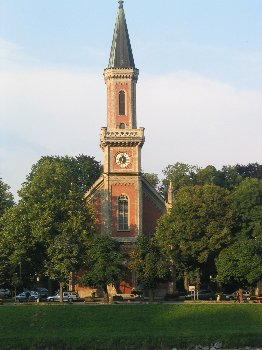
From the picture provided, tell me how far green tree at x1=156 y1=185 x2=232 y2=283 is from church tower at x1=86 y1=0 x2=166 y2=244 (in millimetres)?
4849

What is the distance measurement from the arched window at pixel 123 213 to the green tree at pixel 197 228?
4673 mm

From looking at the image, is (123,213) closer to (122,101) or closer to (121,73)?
(122,101)

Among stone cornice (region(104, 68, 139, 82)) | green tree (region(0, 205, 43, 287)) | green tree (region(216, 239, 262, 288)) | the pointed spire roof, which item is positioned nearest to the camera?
green tree (region(0, 205, 43, 287))

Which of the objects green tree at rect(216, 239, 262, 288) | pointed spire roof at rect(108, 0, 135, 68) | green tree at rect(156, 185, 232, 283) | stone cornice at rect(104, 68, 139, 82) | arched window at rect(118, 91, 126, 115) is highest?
pointed spire roof at rect(108, 0, 135, 68)

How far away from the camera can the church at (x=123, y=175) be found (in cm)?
8138

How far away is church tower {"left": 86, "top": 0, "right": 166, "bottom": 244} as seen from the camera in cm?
8144

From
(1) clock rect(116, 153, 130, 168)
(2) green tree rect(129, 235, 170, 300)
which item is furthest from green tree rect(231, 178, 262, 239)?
(1) clock rect(116, 153, 130, 168)

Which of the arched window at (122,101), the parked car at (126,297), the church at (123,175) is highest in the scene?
the arched window at (122,101)

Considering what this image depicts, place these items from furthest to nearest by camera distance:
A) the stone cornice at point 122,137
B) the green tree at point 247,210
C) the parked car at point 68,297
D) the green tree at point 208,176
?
the green tree at point 208,176 < the stone cornice at point 122,137 < the green tree at point 247,210 < the parked car at point 68,297

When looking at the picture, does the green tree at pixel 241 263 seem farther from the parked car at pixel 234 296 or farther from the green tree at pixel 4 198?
the green tree at pixel 4 198

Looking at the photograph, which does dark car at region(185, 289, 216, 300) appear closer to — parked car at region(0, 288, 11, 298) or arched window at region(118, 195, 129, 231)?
arched window at region(118, 195, 129, 231)

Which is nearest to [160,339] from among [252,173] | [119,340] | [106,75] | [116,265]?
[119,340]

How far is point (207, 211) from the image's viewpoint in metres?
76.1

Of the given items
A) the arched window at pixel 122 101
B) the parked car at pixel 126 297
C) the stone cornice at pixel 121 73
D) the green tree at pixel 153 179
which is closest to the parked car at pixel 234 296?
the parked car at pixel 126 297
